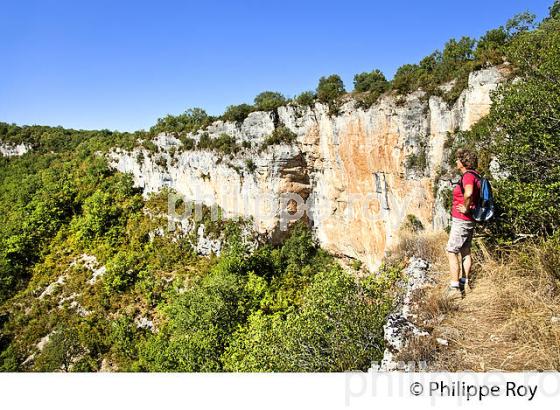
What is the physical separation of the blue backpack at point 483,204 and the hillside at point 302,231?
2.45ft

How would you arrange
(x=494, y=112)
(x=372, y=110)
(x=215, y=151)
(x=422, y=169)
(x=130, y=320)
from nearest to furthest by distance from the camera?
(x=494, y=112)
(x=422, y=169)
(x=372, y=110)
(x=130, y=320)
(x=215, y=151)

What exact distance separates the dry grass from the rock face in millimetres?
10101

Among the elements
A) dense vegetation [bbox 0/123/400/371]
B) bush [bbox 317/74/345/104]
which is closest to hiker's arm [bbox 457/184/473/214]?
dense vegetation [bbox 0/123/400/371]

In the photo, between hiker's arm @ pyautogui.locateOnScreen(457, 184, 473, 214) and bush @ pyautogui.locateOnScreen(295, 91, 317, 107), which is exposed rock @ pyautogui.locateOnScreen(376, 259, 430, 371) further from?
bush @ pyautogui.locateOnScreen(295, 91, 317, 107)

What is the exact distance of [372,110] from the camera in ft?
68.7

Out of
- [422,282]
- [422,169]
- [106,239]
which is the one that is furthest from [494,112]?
[106,239]

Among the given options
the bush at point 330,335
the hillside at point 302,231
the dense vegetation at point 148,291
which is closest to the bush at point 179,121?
the hillside at point 302,231

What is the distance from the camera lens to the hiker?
15.4 feet

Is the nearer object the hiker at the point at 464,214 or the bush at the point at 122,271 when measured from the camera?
the hiker at the point at 464,214

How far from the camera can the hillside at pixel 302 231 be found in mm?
5141

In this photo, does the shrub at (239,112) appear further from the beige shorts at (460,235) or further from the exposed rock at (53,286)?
the beige shorts at (460,235)

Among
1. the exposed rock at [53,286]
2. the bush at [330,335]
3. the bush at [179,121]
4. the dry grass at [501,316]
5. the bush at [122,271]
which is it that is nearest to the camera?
the dry grass at [501,316]

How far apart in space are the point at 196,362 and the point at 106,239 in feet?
63.4
